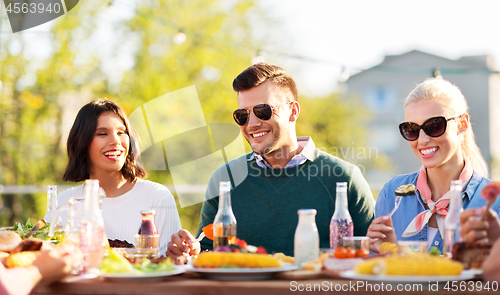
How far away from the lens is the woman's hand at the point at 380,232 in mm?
1791

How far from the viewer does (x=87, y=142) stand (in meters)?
2.90

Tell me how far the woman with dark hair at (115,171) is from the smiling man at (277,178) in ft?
1.09

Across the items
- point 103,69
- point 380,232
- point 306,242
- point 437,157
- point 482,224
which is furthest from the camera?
point 103,69

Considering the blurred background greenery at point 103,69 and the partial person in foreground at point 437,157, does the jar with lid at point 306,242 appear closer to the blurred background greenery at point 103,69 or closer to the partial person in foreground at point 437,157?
the partial person in foreground at point 437,157

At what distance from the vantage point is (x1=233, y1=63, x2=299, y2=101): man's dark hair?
108 inches

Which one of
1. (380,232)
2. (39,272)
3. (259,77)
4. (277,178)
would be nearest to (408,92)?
(259,77)

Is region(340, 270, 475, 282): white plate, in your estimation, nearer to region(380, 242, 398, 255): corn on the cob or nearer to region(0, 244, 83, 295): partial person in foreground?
region(380, 242, 398, 255): corn on the cob

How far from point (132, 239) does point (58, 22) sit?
9658 mm

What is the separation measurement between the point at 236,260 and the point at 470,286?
0.64 meters

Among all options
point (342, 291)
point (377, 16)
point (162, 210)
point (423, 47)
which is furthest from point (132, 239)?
point (423, 47)

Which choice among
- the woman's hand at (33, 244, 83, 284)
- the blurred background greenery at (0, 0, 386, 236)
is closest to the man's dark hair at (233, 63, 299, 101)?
the woman's hand at (33, 244, 83, 284)

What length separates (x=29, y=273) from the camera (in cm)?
130

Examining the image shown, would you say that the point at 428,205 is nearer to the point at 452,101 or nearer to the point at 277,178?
the point at 452,101

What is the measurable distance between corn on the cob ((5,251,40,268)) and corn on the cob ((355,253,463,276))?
104 centimetres
